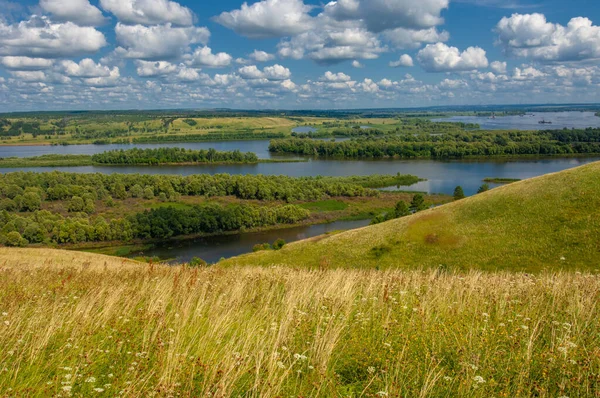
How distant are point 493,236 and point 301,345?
25.2 m

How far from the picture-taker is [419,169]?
133 m

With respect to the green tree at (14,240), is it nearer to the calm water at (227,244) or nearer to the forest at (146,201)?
the forest at (146,201)

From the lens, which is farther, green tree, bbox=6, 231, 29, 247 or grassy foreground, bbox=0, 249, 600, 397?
green tree, bbox=6, 231, 29, 247

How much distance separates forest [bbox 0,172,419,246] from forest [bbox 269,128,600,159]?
180 ft

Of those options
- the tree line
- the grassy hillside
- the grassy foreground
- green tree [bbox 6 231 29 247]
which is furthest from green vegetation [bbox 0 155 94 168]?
the grassy foreground

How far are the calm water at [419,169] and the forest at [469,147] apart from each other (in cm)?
1243

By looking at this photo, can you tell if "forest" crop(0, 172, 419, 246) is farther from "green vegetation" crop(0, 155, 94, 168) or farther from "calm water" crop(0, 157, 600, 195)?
"green vegetation" crop(0, 155, 94, 168)

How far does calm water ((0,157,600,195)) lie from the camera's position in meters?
110

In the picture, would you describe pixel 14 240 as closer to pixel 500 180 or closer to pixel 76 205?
pixel 76 205

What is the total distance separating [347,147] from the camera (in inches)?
7013

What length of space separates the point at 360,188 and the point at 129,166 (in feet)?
323

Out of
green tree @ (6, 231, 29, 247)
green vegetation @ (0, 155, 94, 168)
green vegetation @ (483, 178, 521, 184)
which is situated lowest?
green tree @ (6, 231, 29, 247)

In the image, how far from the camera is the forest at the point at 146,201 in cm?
7544

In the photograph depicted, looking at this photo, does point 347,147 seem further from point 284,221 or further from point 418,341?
point 418,341
